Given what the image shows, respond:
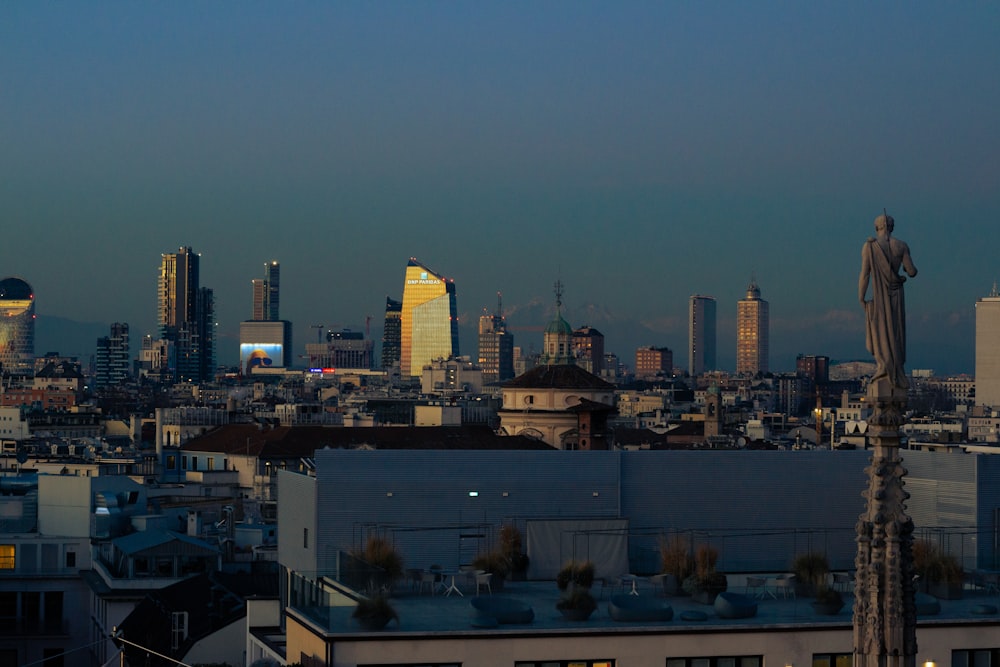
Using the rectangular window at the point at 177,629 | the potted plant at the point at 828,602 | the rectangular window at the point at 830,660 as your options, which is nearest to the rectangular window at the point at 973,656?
the rectangular window at the point at 830,660

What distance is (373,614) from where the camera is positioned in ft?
70.3

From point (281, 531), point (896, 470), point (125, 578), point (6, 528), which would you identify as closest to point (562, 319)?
point (6, 528)

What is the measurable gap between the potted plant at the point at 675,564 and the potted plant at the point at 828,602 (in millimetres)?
2328

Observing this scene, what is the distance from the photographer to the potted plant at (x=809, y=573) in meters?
24.1

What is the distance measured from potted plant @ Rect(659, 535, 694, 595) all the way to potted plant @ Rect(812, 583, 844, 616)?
7.64 ft

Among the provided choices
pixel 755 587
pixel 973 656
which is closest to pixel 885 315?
pixel 973 656

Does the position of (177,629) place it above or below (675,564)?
below

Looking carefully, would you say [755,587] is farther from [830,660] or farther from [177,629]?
[177,629]

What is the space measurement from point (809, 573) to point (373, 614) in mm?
6712

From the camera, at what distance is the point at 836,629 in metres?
22.0

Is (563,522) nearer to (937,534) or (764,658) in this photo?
(937,534)

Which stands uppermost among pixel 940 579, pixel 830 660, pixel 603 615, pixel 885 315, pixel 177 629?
pixel 885 315

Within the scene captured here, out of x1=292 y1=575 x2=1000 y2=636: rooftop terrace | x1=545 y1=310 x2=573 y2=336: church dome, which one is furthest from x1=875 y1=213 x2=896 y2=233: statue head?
x1=545 y1=310 x2=573 y2=336: church dome

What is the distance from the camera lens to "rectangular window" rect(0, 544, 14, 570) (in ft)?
144
